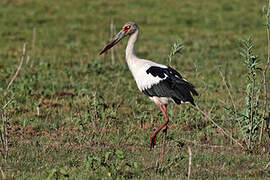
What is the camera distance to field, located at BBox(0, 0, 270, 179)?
20.0ft

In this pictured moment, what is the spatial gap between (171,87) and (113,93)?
138 inches

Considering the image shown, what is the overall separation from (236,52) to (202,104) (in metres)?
5.60

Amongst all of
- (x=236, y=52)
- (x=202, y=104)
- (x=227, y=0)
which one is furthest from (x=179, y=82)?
(x=227, y=0)

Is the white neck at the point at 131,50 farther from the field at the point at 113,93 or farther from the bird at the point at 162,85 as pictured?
the field at the point at 113,93

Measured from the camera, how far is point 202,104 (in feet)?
31.4

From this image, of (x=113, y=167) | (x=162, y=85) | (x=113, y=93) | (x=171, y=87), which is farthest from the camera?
(x=113, y=93)

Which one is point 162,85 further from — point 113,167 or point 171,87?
point 113,167

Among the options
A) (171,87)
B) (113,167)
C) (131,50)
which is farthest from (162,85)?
(113,167)

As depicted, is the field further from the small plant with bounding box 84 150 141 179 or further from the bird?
the bird

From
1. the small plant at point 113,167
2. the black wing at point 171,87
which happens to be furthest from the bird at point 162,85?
the small plant at point 113,167

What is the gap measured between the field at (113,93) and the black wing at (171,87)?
320 mm

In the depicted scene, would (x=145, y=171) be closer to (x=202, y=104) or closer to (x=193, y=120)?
(x=193, y=120)

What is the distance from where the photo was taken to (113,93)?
10.2 meters

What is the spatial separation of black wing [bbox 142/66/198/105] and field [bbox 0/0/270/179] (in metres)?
0.32
